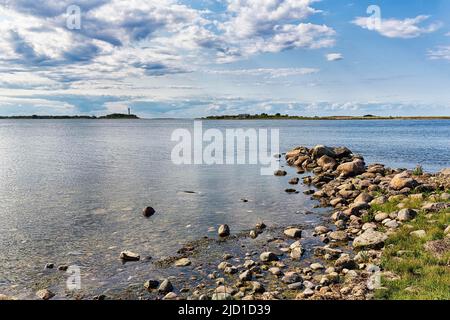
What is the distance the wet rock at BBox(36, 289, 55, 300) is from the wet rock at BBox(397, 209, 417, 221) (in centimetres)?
1442

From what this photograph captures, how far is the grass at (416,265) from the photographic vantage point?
10.0m

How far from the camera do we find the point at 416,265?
38.9 ft

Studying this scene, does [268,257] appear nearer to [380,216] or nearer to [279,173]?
[380,216]

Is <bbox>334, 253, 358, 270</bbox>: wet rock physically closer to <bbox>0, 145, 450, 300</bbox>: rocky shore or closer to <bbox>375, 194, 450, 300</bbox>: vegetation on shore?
<bbox>0, 145, 450, 300</bbox>: rocky shore

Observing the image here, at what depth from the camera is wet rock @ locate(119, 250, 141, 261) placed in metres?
14.7

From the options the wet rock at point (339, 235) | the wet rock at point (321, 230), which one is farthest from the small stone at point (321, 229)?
the wet rock at point (339, 235)

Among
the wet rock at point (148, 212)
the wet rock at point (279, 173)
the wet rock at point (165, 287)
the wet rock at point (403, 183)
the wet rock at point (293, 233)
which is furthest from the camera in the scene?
the wet rock at point (279, 173)

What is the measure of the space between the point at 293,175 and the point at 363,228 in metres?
19.0

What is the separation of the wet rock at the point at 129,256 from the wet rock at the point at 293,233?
22.2ft

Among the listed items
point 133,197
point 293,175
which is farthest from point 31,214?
point 293,175

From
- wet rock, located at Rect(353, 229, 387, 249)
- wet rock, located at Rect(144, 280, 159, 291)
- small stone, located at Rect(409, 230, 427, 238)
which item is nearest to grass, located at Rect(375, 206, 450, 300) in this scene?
small stone, located at Rect(409, 230, 427, 238)

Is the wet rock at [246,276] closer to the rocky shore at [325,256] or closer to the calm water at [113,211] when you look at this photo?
the rocky shore at [325,256]

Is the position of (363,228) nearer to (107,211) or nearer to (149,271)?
(149,271)

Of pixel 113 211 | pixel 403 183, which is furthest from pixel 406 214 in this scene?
pixel 113 211
